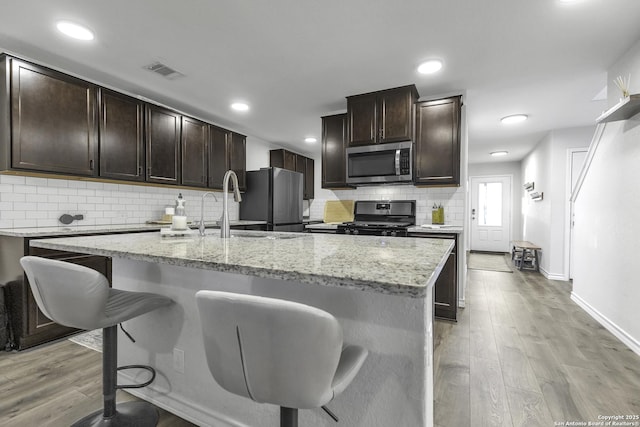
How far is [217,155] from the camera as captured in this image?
159 inches

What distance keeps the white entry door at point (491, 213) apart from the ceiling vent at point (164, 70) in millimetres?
7487

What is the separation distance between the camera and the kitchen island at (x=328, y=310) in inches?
32.4

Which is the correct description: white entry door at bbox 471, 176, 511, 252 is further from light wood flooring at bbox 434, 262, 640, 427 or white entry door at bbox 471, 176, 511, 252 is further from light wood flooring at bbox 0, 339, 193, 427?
light wood flooring at bbox 0, 339, 193, 427

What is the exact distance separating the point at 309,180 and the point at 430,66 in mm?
3612

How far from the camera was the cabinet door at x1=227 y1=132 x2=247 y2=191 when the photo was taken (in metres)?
4.29

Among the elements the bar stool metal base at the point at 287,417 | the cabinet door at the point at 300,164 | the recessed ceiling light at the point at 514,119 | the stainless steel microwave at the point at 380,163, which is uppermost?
the recessed ceiling light at the point at 514,119

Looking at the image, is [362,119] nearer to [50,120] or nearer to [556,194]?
[50,120]

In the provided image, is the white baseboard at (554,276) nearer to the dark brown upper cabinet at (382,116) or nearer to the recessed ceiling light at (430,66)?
the dark brown upper cabinet at (382,116)

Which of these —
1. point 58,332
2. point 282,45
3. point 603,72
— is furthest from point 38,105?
point 603,72

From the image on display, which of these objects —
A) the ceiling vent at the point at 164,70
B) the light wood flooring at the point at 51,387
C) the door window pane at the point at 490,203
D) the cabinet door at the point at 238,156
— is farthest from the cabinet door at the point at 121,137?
the door window pane at the point at 490,203

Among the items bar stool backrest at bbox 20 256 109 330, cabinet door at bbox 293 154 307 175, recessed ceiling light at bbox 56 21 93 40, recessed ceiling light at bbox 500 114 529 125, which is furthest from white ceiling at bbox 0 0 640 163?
cabinet door at bbox 293 154 307 175

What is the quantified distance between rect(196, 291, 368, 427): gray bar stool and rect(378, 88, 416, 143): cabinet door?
289 centimetres

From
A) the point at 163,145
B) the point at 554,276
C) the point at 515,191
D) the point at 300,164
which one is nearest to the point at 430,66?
the point at 163,145

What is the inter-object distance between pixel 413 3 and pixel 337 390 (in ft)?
7.08
